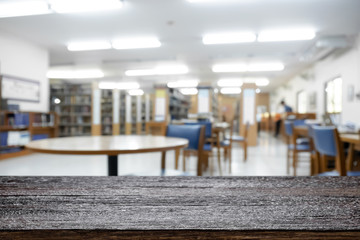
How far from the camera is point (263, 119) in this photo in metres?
13.9

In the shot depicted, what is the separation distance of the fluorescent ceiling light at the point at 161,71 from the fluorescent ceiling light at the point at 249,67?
3.52 ft

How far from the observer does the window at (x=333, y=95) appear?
5820 millimetres

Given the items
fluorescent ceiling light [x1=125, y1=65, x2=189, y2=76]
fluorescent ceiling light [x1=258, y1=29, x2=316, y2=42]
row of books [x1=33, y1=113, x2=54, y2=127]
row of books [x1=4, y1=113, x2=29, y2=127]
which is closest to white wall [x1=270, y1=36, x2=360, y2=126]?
fluorescent ceiling light [x1=258, y1=29, x2=316, y2=42]

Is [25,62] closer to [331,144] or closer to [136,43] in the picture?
[331,144]

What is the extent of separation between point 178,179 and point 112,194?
0.39ft

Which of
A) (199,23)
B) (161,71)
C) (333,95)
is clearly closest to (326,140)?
(199,23)

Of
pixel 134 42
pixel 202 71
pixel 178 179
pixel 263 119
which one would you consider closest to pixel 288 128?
pixel 134 42

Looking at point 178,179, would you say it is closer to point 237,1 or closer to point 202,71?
point 237,1

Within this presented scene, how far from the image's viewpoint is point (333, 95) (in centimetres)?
614

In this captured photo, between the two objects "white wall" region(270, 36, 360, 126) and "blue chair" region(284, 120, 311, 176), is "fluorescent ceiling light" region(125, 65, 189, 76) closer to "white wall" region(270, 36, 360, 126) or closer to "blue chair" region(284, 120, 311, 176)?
"white wall" region(270, 36, 360, 126)

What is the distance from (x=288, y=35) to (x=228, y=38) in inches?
45.5

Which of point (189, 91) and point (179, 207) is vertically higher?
point (189, 91)

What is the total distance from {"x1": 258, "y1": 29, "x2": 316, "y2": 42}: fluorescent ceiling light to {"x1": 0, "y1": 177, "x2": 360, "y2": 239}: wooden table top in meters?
4.92

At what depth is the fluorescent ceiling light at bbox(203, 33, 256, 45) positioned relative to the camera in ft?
16.0
